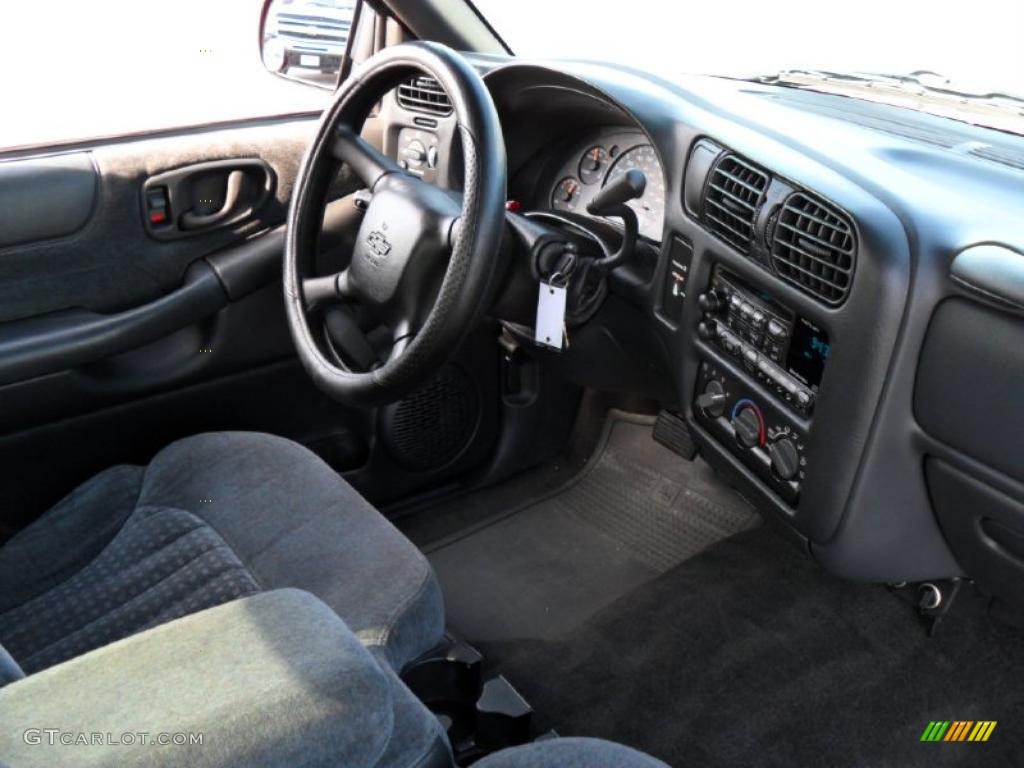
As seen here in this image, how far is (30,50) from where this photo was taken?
2.08 m

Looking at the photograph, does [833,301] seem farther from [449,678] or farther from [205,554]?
[205,554]

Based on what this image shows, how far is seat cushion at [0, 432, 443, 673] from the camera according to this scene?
1.36 meters

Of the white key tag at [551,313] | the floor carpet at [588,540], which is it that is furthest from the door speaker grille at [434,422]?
the white key tag at [551,313]

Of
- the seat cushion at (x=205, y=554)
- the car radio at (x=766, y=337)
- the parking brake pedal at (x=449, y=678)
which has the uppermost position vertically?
the car radio at (x=766, y=337)

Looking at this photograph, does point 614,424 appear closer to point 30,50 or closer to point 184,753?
point 30,50

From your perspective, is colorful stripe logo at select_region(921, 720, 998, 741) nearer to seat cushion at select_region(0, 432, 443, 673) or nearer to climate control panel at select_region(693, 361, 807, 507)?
climate control panel at select_region(693, 361, 807, 507)

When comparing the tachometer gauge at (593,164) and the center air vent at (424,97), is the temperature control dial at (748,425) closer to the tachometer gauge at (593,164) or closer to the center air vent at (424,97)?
the tachometer gauge at (593,164)

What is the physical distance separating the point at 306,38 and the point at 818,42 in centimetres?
115

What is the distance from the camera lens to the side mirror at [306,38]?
2.35m

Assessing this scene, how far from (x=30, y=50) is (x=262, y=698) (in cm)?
165

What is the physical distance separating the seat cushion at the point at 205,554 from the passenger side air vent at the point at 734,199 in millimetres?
640

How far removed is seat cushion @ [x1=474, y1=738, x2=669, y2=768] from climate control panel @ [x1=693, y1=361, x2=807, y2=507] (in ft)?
1.78

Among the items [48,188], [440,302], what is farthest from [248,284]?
Answer: [440,302]

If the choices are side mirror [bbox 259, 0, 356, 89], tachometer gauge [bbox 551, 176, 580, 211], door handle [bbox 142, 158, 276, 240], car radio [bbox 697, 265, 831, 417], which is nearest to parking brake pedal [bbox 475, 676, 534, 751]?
car radio [bbox 697, 265, 831, 417]
